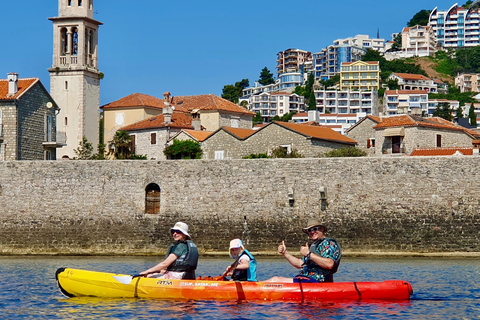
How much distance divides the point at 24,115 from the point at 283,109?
102783 mm

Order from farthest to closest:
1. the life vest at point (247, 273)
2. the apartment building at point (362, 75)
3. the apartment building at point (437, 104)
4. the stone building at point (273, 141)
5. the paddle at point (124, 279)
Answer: the apartment building at point (362, 75)
the apartment building at point (437, 104)
the stone building at point (273, 141)
the paddle at point (124, 279)
the life vest at point (247, 273)

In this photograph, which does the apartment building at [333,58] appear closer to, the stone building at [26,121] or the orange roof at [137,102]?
the orange roof at [137,102]

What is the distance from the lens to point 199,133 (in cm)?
5741

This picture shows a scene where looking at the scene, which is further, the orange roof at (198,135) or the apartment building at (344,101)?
the apartment building at (344,101)

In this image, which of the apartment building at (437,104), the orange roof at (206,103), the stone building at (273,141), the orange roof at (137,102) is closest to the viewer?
the stone building at (273,141)

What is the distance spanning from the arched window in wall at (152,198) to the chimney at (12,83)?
42.3 feet

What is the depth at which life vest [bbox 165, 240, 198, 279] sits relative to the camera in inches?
671

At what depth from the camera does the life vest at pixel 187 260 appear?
17047mm

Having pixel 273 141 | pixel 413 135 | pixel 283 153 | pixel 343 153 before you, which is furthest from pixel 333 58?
pixel 283 153

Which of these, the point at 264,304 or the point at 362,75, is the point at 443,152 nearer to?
the point at 264,304

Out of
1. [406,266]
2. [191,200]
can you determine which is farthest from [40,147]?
[406,266]

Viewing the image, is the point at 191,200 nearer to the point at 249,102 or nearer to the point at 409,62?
the point at 249,102

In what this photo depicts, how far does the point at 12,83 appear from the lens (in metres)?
40.4

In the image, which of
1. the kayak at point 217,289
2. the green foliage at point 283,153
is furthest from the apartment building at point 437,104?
the kayak at point 217,289
